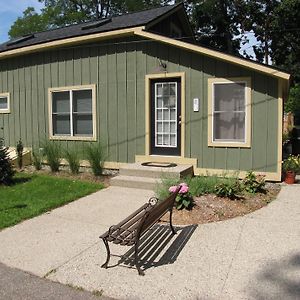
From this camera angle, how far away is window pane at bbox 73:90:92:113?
423 inches

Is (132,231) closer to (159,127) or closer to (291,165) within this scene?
(159,127)

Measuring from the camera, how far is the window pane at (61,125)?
11250 mm

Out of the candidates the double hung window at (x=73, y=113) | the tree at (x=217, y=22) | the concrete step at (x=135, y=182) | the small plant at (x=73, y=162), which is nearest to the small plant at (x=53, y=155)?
the small plant at (x=73, y=162)

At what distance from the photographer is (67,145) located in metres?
11.2

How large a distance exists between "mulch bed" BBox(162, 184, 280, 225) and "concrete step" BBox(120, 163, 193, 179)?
1.70 m

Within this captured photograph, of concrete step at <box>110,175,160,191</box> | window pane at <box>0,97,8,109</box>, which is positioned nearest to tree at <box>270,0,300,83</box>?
window pane at <box>0,97,8,109</box>

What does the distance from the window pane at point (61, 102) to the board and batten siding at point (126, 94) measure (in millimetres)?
289

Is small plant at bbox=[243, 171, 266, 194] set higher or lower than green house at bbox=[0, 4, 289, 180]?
lower

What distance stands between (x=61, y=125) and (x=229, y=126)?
208 inches

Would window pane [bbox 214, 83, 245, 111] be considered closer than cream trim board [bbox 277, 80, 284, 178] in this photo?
No

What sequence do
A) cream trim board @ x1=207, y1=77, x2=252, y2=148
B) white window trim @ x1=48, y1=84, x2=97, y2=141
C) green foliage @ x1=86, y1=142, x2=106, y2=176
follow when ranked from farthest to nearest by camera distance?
white window trim @ x1=48, y1=84, x2=97, y2=141 < green foliage @ x1=86, y1=142, x2=106, y2=176 < cream trim board @ x1=207, y1=77, x2=252, y2=148

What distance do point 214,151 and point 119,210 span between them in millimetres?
3435

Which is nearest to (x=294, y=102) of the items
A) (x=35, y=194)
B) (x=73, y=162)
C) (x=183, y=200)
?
(x=73, y=162)

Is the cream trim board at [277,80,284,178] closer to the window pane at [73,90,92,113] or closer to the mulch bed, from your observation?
the mulch bed
